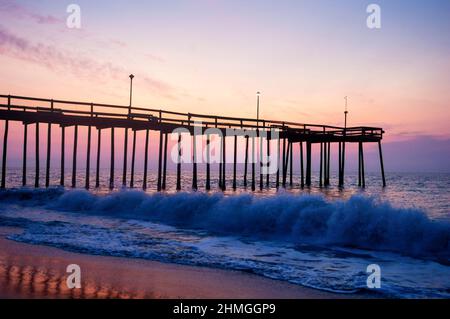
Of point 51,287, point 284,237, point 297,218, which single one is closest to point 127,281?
point 51,287

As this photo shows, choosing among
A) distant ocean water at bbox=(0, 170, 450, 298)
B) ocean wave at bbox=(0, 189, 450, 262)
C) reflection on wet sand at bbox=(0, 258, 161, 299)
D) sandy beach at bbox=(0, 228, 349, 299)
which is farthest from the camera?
ocean wave at bbox=(0, 189, 450, 262)

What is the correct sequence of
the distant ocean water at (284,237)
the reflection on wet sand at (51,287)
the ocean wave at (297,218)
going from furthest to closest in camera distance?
the ocean wave at (297,218) < the distant ocean water at (284,237) < the reflection on wet sand at (51,287)

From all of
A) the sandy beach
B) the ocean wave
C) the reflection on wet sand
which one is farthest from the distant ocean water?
the reflection on wet sand

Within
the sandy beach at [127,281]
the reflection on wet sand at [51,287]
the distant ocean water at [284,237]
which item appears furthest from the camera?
the distant ocean water at [284,237]

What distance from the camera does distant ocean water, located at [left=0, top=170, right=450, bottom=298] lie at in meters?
7.03

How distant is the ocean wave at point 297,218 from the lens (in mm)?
10023

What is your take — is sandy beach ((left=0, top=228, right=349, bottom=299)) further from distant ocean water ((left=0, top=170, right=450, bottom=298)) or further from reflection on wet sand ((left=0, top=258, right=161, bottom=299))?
distant ocean water ((left=0, top=170, right=450, bottom=298))

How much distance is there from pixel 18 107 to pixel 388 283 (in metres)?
18.8

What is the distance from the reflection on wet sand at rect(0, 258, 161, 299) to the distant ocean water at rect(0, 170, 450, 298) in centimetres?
200

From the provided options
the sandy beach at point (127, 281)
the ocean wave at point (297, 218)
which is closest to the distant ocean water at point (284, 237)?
the ocean wave at point (297, 218)

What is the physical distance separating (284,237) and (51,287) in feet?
23.9

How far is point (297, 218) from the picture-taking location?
12336mm

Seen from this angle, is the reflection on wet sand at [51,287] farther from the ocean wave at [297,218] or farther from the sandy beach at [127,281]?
the ocean wave at [297,218]

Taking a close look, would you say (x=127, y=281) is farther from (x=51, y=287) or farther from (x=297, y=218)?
(x=297, y=218)
